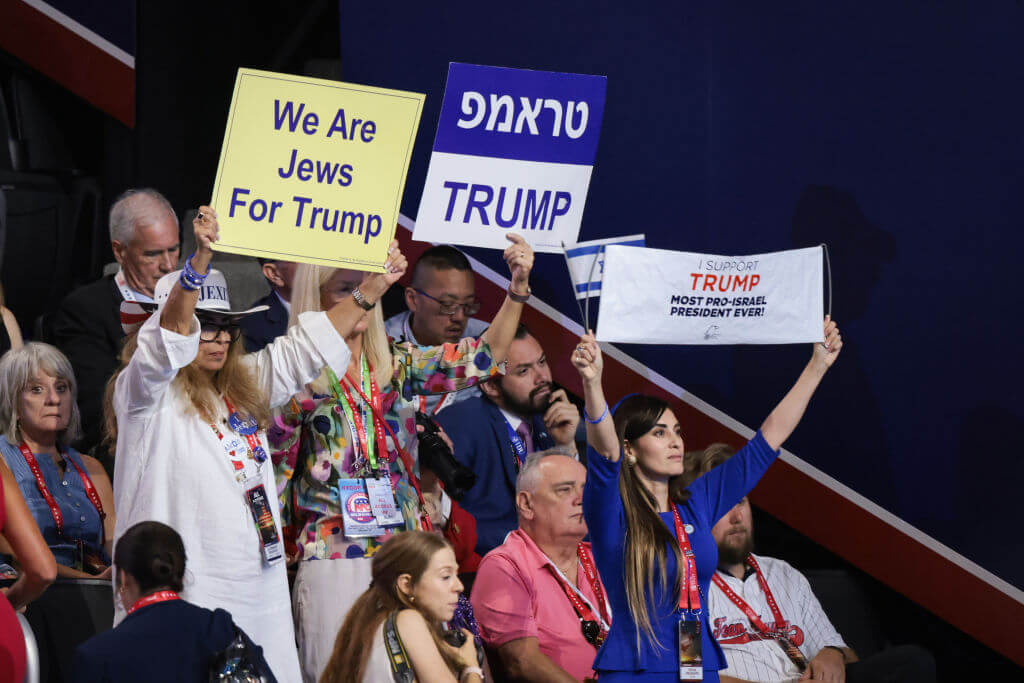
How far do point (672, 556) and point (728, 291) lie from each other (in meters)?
0.99

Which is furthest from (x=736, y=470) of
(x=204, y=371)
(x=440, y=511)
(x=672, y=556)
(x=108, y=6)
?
(x=108, y=6)

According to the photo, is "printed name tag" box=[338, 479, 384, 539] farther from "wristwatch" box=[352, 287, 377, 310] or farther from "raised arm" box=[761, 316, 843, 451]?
"raised arm" box=[761, 316, 843, 451]

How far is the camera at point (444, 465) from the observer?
411 centimetres

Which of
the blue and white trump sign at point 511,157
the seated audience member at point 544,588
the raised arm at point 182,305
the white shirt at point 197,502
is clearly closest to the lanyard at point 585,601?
the seated audience member at point 544,588

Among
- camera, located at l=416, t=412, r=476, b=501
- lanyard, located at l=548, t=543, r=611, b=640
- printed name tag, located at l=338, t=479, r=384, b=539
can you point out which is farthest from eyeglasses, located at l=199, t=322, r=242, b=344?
lanyard, located at l=548, t=543, r=611, b=640

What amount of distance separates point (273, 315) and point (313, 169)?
0.90 m

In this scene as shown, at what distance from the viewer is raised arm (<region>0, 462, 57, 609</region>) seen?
10.9ft

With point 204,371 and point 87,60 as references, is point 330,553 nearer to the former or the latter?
point 204,371

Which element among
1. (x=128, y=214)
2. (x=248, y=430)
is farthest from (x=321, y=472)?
(x=128, y=214)

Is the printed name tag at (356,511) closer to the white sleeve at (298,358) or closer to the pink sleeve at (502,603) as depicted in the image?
the white sleeve at (298,358)

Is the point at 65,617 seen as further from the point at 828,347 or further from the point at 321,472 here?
the point at 828,347

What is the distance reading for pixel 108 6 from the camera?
6.44m

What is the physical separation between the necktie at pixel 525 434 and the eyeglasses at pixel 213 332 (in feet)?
5.17

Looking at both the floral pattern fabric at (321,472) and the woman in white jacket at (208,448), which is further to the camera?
the floral pattern fabric at (321,472)
